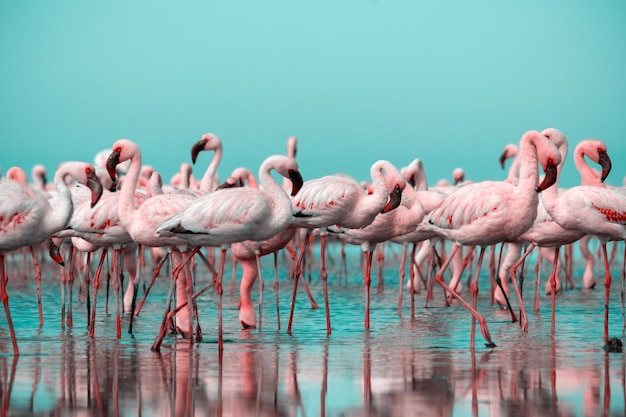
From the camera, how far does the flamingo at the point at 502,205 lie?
10.5 meters

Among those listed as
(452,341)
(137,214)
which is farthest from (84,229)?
(452,341)

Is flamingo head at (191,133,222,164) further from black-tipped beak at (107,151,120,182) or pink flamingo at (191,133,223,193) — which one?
black-tipped beak at (107,151,120,182)

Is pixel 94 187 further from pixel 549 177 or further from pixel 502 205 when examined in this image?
pixel 549 177

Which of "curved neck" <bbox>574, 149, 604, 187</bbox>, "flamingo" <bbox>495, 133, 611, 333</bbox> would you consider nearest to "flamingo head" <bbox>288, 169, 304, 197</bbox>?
"flamingo" <bbox>495, 133, 611, 333</bbox>

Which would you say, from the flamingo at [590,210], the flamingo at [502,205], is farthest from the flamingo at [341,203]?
the flamingo at [590,210]

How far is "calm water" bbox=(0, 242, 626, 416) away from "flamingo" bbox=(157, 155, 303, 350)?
42.2 inches

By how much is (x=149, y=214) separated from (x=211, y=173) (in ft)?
16.9

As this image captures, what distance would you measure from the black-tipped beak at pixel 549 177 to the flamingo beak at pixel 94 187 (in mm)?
4262

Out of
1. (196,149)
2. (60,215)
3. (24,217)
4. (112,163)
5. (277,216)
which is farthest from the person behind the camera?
(196,149)

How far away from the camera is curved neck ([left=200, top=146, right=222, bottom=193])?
15.2 m

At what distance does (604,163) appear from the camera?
39.7ft

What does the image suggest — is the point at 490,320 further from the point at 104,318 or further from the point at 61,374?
the point at 61,374

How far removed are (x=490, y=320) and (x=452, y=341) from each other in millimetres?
2413

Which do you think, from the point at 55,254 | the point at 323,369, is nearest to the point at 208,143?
the point at 55,254
